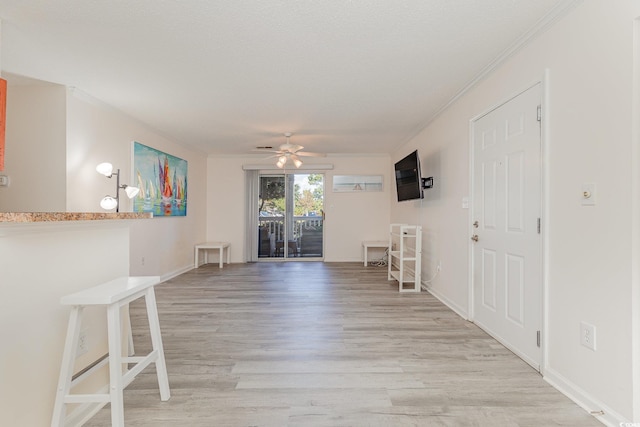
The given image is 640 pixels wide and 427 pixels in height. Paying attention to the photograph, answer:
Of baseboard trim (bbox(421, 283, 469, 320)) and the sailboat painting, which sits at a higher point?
the sailboat painting

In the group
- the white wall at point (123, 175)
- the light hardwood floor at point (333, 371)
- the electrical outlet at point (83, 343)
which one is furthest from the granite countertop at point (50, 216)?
the white wall at point (123, 175)

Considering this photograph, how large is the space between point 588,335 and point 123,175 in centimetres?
479

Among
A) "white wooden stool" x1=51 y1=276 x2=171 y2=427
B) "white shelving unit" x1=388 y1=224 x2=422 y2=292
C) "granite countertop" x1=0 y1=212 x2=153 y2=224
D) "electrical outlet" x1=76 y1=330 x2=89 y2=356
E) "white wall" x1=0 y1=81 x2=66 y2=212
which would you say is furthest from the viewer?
"white shelving unit" x1=388 y1=224 x2=422 y2=292

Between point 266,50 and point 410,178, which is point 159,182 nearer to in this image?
point 266,50

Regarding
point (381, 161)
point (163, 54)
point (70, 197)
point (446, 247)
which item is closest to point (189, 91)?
point (163, 54)

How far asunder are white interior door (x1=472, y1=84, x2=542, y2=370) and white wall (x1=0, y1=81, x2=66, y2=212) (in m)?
4.15

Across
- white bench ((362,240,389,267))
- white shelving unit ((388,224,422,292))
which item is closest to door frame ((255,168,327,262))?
white bench ((362,240,389,267))

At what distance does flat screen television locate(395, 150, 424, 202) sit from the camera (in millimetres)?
3912

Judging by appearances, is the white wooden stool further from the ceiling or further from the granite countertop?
the ceiling

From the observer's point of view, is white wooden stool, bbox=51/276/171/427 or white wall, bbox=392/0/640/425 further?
white wall, bbox=392/0/640/425

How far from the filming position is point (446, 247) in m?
3.56

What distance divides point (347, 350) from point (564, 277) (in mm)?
1556

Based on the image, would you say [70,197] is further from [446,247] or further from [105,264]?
[446,247]

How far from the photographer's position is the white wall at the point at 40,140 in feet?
9.75
